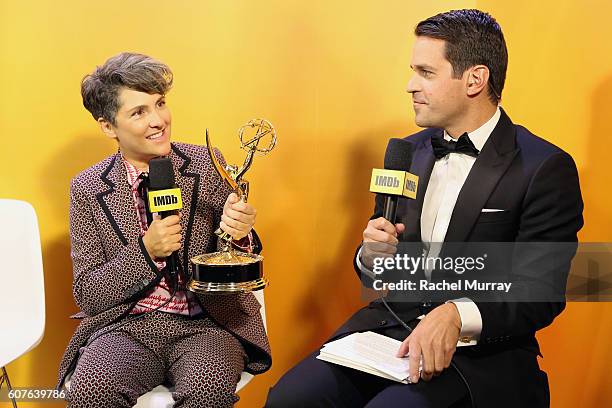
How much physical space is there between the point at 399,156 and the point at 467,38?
442mm

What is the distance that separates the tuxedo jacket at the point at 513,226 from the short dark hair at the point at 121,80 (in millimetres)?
936

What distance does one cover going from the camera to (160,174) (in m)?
2.14

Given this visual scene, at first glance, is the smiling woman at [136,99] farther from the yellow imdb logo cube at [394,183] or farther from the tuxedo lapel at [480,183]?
the tuxedo lapel at [480,183]

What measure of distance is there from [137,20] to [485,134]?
134 cm

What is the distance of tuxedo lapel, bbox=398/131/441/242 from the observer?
2.35 m

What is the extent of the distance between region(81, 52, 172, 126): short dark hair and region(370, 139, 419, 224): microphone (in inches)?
29.8

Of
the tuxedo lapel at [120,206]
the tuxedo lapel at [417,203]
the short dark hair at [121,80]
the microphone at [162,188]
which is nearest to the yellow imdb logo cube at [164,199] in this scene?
the microphone at [162,188]

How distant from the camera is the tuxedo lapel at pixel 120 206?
2422 mm

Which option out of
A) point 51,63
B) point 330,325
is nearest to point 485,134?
point 330,325

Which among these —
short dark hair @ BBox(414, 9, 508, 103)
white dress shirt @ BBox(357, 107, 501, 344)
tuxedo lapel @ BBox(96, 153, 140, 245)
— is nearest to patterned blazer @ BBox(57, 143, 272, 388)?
tuxedo lapel @ BBox(96, 153, 140, 245)

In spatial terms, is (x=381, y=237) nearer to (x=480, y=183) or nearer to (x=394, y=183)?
(x=394, y=183)

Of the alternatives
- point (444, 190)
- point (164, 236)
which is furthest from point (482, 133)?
point (164, 236)

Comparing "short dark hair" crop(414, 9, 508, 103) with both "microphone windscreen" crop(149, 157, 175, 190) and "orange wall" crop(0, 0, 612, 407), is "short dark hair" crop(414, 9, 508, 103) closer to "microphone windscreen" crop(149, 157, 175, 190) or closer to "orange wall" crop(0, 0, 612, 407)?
"orange wall" crop(0, 0, 612, 407)

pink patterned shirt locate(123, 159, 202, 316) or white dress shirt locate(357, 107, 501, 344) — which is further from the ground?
white dress shirt locate(357, 107, 501, 344)
